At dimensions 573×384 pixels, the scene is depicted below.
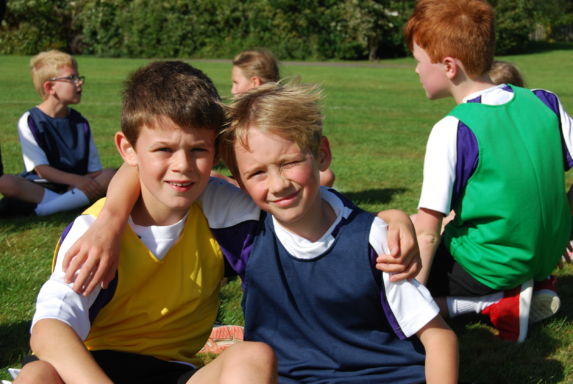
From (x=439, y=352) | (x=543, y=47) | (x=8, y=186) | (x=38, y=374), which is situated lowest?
(x=543, y=47)

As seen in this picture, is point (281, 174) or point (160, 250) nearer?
point (281, 174)

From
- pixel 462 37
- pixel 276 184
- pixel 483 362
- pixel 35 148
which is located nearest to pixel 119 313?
pixel 276 184

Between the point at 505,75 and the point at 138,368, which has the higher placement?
the point at 505,75

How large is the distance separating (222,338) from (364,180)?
14.2ft

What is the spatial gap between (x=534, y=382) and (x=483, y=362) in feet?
0.93

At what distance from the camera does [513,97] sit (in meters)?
3.56

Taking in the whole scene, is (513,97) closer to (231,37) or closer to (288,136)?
(288,136)

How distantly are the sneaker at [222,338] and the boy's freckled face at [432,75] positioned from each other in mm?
1504

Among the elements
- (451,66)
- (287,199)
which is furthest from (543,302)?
(287,199)

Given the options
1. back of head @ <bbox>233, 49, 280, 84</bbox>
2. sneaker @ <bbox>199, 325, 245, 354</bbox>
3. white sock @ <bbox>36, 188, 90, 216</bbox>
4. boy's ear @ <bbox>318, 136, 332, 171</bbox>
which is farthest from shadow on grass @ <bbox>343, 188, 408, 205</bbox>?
boy's ear @ <bbox>318, 136, 332, 171</bbox>

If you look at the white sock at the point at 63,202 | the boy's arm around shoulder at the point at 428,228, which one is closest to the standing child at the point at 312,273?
the boy's arm around shoulder at the point at 428,228

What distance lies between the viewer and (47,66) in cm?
669

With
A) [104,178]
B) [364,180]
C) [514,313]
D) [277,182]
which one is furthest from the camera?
[364,180]

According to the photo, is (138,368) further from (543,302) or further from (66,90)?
(66,90)
